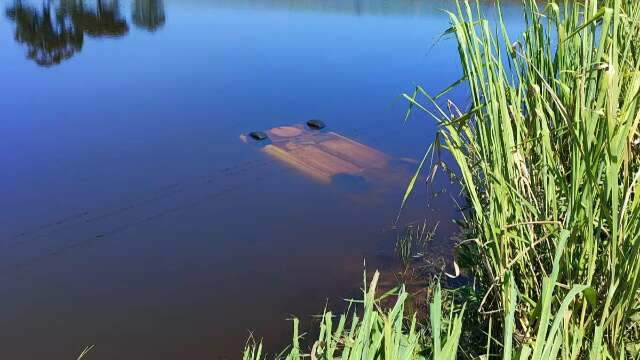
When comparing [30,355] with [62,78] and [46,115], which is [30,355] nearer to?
[46,115]

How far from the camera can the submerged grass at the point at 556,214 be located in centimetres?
115

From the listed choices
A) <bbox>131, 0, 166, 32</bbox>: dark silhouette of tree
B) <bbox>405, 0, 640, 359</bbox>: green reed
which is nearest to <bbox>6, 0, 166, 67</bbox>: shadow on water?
<bbox>131, 0, 166, 32</bbox>: dark silhouette of tree

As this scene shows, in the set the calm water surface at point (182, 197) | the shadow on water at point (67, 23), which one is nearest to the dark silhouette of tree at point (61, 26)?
the shadow on water at point (67, 23)

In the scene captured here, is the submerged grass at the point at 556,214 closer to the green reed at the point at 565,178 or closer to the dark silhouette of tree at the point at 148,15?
the green reed at the point at 565,178

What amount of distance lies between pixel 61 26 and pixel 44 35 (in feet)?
3.84

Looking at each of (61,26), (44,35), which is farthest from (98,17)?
(44,35)

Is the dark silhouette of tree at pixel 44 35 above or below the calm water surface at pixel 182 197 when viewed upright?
above

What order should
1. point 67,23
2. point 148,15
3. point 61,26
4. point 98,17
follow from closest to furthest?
point 61,26 → point 67,23 → point 98,17 → point 148,15

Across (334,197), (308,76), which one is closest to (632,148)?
(334,197)

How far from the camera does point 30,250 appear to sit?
3855 millimetres

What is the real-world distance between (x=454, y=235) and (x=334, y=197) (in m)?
1.18

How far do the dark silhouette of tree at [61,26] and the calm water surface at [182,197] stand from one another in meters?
0.14

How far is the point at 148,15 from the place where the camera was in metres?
13.6

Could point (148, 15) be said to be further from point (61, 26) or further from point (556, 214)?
point (556, 214)
